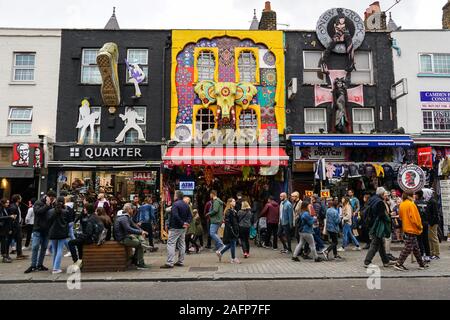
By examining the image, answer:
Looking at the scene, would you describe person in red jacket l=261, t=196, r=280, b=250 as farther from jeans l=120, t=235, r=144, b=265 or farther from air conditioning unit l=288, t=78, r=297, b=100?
air conditioning unit l=288, t=78, r=297, b=100

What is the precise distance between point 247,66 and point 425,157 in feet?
28.6

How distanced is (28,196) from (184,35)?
32.8 feet

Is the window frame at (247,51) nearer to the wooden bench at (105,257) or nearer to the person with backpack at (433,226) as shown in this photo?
the person with backpack at (433,226)

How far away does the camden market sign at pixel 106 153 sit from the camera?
17.1 metres

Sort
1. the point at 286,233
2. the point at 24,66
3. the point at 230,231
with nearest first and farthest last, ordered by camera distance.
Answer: the point at 230,231
the point at 286,233
the point at 24,66

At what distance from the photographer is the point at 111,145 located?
17109mm

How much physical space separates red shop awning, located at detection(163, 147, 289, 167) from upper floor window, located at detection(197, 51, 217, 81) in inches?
140

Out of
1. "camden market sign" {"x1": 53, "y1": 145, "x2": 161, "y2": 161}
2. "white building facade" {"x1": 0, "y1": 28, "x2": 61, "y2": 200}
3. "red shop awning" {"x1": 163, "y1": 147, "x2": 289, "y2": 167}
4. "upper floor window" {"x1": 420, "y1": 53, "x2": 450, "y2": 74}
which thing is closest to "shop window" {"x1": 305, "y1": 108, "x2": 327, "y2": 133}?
→ "red shop awning" {"x1": 163, "y1": 147, "x2": 289, "y2": 167}

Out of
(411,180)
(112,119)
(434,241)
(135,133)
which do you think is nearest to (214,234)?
(411,180)

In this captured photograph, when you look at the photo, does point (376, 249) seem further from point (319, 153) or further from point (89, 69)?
point (89, 69)

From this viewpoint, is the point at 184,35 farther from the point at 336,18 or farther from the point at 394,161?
the point at 394,161

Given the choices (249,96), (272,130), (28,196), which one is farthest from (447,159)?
(28,196)

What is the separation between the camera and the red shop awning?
1550cm

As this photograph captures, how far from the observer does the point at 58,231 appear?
9.51m
